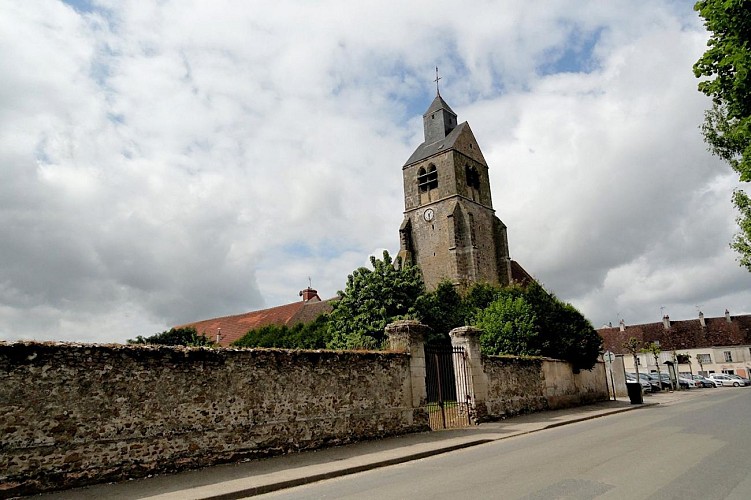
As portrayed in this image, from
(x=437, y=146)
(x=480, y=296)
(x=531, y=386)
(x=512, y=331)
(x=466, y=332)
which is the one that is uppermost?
(x=437, y=146)

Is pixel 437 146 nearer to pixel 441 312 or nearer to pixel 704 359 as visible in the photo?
pixel 441 312

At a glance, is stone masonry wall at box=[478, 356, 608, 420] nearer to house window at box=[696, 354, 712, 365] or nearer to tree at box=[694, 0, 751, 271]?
tree at box=[694, 0, 751, 271]

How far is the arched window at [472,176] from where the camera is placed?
148ft

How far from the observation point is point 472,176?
150 feet

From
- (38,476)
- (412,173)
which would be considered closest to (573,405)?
(38,476)

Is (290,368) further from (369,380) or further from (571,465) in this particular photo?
(571,465)

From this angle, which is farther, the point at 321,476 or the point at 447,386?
the point at 447,386

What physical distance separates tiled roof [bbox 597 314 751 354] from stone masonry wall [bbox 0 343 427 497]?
55.1 m

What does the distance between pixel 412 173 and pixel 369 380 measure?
36567mm

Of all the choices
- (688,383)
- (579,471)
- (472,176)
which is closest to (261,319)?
(472,176)

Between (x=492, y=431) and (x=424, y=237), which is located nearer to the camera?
(x=492, y=431)

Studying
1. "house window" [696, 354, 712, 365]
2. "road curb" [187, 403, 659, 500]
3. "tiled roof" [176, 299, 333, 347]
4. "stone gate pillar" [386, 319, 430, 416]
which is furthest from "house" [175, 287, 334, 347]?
"house window" [696, 354, 712, 365]

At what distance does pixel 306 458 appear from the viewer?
9383mm

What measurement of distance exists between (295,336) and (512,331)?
1421 centimetres
